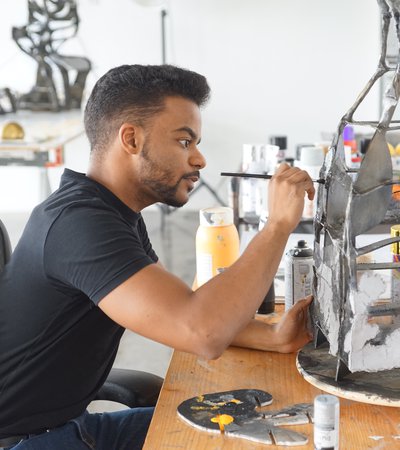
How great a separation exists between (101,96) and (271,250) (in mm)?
402

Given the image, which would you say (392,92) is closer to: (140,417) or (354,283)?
(354,283)

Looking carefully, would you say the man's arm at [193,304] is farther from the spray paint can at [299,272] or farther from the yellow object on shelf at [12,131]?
the yellow object on shelf at [12,131]

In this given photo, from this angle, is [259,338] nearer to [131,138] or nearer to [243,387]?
[243,387]

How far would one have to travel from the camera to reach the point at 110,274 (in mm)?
1060

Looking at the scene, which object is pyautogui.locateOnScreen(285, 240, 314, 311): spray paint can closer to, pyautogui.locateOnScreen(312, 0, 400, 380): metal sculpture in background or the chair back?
pyautogui.locateOnScreen(312, 0, 400, 380): metal sculpture in background

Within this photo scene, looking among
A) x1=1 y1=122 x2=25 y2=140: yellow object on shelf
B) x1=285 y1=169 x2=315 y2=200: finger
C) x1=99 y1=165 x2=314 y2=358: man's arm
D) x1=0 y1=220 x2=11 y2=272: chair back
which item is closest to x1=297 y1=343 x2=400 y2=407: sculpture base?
x1=99 y1=165 x2=314 y2=358: man's arm

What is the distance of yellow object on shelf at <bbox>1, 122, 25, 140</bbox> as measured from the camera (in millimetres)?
4058

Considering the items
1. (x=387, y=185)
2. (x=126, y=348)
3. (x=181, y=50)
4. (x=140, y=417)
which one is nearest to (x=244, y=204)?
(x=126, y=348)

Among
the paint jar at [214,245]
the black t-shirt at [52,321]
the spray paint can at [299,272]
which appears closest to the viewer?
the black t-shirt at [52,321]

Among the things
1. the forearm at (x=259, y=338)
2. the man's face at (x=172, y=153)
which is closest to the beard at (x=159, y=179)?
the man's face at (x=172, y=153)

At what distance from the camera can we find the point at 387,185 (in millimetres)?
1080

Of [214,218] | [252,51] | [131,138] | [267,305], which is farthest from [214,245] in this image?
[252,51]

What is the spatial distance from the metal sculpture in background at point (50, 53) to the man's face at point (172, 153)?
3603 millimetres

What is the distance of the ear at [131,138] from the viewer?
1.21m
